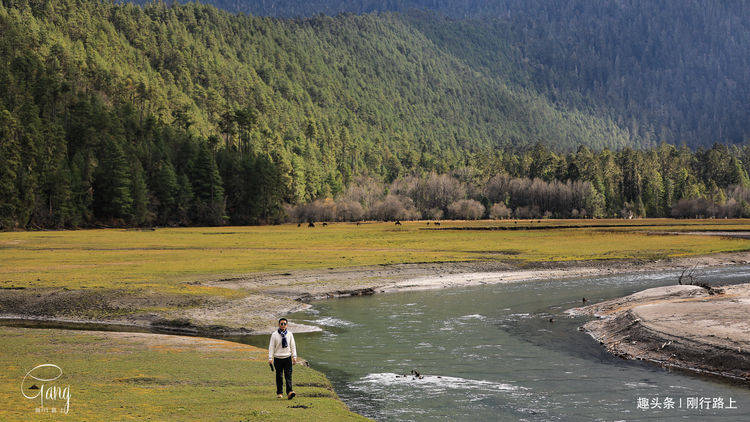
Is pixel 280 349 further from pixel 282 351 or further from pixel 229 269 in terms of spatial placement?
pixel 229 269

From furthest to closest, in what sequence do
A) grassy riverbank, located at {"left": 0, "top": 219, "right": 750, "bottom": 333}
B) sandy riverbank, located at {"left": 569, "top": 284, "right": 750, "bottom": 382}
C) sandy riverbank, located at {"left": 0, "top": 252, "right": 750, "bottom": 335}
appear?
grassy riverbank, located at {"left": 0, "top": 219, "right": 750, "bottom": 333}, sandy riverbank, located at {"left": 0, "top": 252, "right": 750, "bottom": 335}, sandy riverbank, located at {"left": 569, "top": 284, "right": 750, "bottom": 382}

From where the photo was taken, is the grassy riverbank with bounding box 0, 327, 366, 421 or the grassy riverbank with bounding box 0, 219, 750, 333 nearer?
the grassy riverbank with bounding box 0, 327, 366, 421

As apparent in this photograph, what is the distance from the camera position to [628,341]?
1212 inches

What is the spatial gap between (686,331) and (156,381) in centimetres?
2342

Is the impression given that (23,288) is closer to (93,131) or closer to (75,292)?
(75,292)

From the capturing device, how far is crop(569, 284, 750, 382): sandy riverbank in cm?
2584

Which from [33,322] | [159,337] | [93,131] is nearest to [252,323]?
[159,337]

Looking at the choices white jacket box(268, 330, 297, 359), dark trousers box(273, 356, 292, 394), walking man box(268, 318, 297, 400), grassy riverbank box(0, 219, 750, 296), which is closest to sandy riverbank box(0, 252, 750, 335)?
grassy riverbank box(0, 219, 750, 296)

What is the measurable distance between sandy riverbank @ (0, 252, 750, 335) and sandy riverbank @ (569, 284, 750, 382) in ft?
55.7

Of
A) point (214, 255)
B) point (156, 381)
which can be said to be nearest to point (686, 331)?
point (156, 381)

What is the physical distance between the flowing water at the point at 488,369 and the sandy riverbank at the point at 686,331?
3.49ft

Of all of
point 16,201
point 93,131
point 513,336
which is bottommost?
point 513,336

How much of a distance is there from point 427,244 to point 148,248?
135 ft

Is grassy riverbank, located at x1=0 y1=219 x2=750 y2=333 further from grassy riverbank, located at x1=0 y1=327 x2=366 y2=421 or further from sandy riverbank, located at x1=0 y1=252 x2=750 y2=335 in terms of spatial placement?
grassy riverbank, located at x1=0 y1=327 x2=366 y2=421
